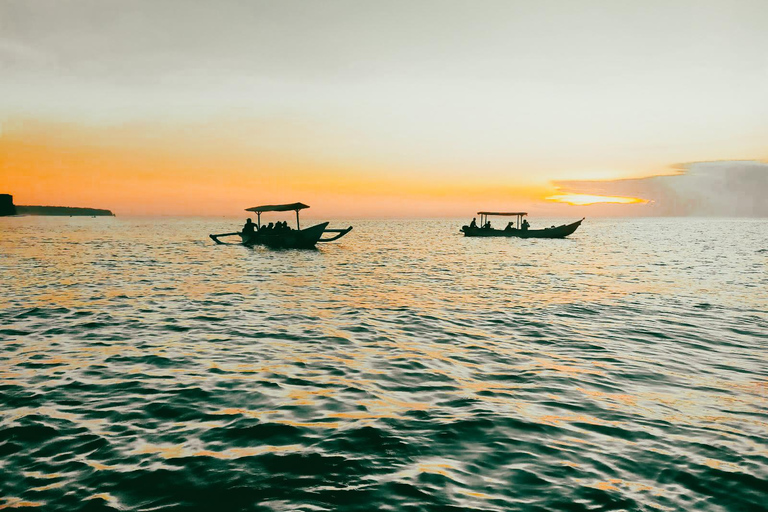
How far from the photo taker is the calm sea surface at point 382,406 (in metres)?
5.23

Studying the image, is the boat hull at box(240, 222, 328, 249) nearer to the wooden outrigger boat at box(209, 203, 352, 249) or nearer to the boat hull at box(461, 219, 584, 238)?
the wooden outrigger boat at box(209, 203, 352, 249)

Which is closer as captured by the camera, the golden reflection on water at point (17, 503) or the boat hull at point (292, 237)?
the golden reflection on water at point (17, 503)

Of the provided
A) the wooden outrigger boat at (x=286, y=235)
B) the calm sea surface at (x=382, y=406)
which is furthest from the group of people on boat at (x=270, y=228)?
the calm sea surface at (x=382, y=406)

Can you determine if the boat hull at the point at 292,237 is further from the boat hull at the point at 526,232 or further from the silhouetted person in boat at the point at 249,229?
the boat hull at the point at 526,232

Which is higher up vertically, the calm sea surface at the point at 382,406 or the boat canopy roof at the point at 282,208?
the boat canopy roof at the point at 282,208

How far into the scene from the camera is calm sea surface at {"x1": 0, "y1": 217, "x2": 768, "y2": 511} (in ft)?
17.1

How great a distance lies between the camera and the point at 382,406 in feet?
25.6

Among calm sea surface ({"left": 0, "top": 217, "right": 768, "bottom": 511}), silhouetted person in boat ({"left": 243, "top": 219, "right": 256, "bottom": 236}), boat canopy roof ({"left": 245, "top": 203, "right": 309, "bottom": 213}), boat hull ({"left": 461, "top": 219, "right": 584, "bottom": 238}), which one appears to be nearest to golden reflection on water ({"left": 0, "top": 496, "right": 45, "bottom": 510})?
calm sea surface ({"left": 0, "top": 217, "right": 768, "bottom": 511})

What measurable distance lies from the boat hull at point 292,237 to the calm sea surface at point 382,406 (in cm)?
2717

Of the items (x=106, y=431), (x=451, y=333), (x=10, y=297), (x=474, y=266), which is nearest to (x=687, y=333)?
(x=451, y=333)

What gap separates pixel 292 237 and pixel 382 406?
39235 mm

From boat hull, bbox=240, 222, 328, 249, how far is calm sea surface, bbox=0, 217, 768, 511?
2717 centimetres

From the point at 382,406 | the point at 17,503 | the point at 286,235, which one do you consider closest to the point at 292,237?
the point at 286,235

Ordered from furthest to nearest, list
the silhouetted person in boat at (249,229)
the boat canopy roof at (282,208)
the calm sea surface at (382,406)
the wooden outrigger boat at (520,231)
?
the wooden outrigger boat at (520,231), the silhouetted person in boat at (249,229), the boat canopy roof at (282,208), the calm sea surface at (382,406)
